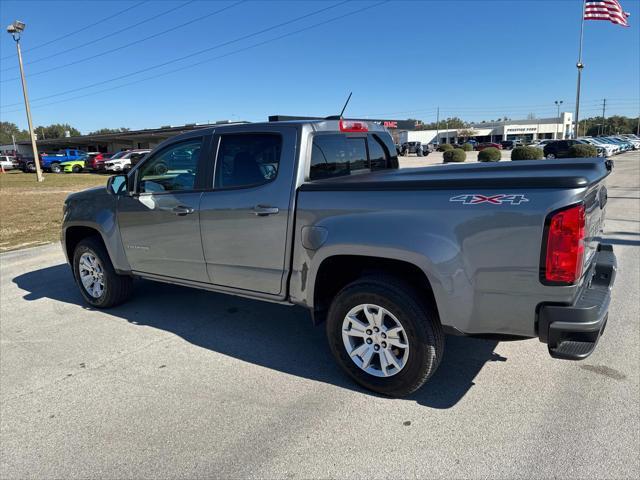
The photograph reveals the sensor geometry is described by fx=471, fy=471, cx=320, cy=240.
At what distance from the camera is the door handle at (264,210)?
3619mm

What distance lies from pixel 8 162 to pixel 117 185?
5016 cm

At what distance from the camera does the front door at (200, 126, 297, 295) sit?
3653 millimetres

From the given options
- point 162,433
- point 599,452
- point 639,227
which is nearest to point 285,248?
point 162,433

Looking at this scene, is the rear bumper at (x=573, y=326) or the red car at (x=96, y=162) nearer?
the rear bumper at (x=573, y=326)

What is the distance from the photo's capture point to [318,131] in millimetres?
3816

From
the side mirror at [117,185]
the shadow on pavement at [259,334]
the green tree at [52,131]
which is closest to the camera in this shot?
the shadow on pavement at [259,334]

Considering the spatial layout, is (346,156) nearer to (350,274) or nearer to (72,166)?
(350,274)

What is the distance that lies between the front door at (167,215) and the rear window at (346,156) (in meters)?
1.11

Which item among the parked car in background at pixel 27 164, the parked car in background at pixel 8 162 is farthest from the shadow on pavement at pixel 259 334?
the parked car in background at pixel 8 162

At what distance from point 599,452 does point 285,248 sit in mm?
2369

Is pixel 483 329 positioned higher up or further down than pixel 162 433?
higher up

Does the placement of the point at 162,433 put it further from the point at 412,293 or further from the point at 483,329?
the point at 483,329

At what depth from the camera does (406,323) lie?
3.13 m

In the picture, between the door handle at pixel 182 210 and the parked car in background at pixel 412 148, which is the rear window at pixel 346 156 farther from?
the parked car in background at pixel 412 148
